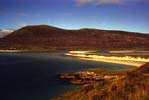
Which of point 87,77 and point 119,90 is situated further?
point 87,77

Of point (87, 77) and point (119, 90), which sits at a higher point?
point (119, 90)

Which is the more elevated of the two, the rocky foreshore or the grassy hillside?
the grassy hillside

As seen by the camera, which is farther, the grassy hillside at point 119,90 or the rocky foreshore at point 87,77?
the rocky foreshore at point 87,77

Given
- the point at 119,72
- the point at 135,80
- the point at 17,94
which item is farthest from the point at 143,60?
the point at 135,80

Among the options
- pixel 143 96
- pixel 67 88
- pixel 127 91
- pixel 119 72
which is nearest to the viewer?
pixel 143 96

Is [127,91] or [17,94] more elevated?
[127,91]

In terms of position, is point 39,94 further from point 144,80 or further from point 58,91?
point 144,80

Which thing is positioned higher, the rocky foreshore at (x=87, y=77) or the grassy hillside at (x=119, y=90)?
the grassy hillside at (x=119, y=90)

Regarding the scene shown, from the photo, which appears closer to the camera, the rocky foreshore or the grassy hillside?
the grassy hillside
